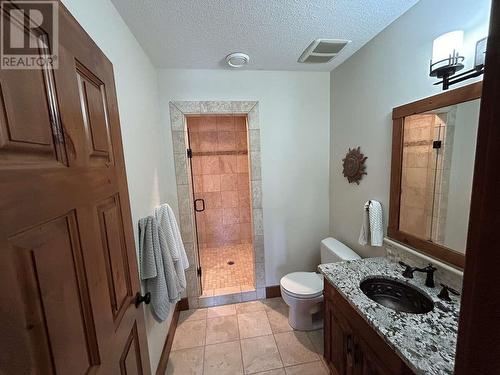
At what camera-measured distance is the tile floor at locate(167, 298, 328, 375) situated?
1.65 metres

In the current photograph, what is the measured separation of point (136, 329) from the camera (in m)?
1.00

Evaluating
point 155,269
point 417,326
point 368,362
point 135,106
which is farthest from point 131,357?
point 135,106

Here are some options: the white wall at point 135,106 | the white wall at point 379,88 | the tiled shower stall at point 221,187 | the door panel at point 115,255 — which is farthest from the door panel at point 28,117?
the tiled shower stall at point 221,187

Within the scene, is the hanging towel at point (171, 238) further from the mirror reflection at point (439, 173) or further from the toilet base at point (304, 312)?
the mirror reflection at point (439, 173)

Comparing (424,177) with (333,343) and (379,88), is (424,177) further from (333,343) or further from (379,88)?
(333,343)

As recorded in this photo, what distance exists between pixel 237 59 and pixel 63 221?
69.6 inches

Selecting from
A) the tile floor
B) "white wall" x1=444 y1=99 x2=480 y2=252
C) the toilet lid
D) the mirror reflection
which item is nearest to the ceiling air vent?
the mirror reflection

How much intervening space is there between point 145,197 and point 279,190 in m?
1.33

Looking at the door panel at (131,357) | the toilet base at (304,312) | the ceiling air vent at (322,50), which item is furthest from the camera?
the toilet base at (304,312)

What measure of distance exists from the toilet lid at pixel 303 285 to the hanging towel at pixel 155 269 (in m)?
1.00

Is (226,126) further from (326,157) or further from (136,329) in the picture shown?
(136,329)

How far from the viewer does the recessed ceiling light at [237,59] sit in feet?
5.77

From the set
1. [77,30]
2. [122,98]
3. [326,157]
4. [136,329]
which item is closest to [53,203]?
[77,30]

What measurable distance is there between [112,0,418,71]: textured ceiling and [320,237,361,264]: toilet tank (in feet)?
5.67
